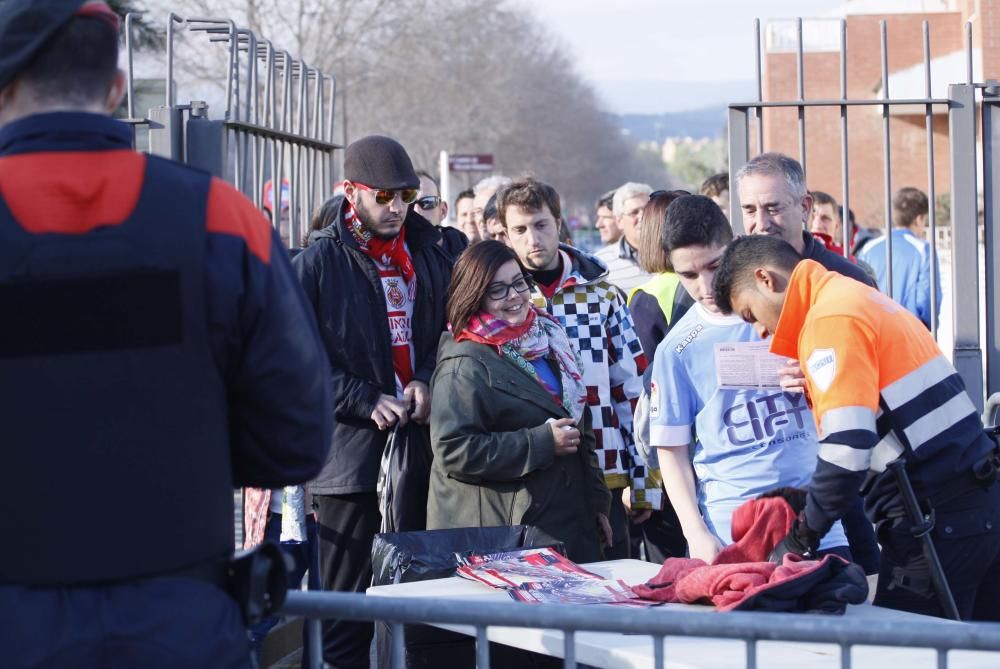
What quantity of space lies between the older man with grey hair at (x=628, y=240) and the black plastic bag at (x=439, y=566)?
3.67 metres

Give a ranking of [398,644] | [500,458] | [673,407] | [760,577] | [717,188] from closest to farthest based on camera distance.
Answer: [398,644]
[760,577]
[673,407]
[500,458]
[717,188]

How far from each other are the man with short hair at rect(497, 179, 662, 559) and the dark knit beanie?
0.58 meters

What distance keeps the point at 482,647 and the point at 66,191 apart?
127 centimetres

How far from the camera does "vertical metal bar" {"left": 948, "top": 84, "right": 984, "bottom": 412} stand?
19.8 feet

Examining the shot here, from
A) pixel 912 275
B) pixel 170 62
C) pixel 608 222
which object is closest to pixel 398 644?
pixel 170 62

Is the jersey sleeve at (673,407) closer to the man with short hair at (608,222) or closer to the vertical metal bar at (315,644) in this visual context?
the vertical metal bar at (315,644)

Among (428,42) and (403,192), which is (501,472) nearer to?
(403,192)

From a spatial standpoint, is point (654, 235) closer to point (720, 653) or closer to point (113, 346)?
point (720, 653)

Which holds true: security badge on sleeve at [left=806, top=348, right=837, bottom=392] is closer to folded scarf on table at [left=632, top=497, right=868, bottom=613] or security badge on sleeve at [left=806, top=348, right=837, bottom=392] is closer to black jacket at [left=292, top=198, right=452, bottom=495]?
folded scarf on table at [left=632, top=497, right=868, bottom=613]

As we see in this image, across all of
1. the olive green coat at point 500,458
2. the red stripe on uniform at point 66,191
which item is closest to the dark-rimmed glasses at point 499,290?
the olive green coat at point 500,458

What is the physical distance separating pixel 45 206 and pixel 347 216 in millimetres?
3211

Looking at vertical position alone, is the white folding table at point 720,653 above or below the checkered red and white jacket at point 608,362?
below

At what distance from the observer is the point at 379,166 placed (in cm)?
522

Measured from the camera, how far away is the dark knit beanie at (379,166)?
5203 mm
